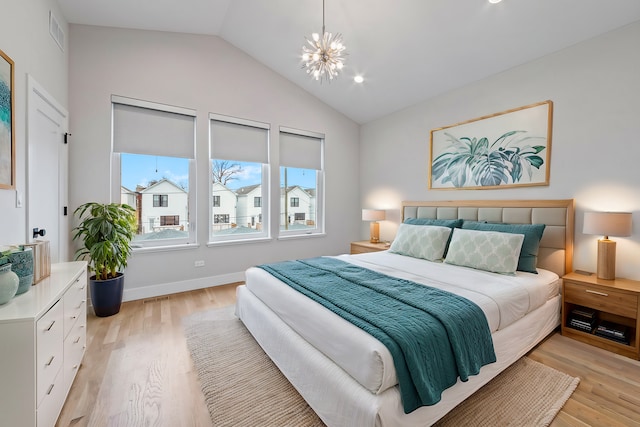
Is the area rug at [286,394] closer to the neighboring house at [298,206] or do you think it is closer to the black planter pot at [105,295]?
the black planter pot at [105,295]

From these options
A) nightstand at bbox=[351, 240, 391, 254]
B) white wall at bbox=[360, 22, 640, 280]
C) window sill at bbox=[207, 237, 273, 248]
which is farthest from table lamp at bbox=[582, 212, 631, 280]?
window sill at bbox=[207, 237, 273, 248]

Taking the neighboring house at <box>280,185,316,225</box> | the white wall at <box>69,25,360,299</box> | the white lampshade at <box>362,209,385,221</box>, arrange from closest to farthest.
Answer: the white wall at <box>69,25,360,299</box> < the white lampshade at <box>362,209,385,221</box> < the neighboring house at <box>280,185,316,225</box>

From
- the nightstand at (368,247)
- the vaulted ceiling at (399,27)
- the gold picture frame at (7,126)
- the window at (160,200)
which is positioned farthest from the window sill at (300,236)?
the gold picture frame at (7,126)

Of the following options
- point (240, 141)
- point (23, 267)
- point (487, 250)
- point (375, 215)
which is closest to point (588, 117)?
point (487, 250)

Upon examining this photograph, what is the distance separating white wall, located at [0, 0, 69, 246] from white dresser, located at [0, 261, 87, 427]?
63 cm

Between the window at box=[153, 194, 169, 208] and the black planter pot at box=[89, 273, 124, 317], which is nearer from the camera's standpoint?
the black planter pot at box=[89, 273, 124, 317]

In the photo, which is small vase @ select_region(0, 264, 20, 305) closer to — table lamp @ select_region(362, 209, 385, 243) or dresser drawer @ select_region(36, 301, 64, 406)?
dresser drawer @ select_region(36, 301, 64, 406)

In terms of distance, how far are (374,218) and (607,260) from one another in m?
2.68

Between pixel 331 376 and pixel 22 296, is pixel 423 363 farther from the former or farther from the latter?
pixel 22 296

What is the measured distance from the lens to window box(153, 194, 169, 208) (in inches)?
142

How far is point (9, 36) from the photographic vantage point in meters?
1.87

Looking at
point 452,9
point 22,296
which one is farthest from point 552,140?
point 22,296

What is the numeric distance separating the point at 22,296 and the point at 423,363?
6.97 feet

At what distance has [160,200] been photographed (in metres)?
3.64
